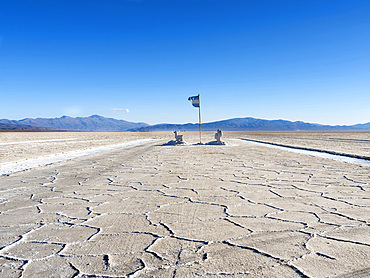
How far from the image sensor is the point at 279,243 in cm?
229

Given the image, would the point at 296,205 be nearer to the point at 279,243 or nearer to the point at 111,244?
the point at 279,243

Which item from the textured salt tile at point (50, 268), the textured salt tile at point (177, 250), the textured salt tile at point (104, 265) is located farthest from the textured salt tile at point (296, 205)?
the textured salt tile at point (50, 268)

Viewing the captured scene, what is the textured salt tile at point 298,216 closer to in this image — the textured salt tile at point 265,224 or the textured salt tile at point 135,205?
the textured salt tile at point 265,224

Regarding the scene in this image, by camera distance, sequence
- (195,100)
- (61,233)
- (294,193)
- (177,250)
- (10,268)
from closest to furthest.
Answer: (10,268) → (177,250) → (61,233) → (294,193) → (195,100)

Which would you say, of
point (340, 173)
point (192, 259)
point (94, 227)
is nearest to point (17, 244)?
point (94, 227)

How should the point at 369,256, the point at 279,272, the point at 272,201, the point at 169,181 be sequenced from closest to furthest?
the point at 279,272 → the point at 369,256 → the point at 272,201 → the point at 169,181

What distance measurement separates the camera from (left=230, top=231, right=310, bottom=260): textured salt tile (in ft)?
6.91

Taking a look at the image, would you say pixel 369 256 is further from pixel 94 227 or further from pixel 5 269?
pixel 5 269

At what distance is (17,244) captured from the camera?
235 cm

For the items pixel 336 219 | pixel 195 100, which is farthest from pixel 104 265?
pixel 195 100

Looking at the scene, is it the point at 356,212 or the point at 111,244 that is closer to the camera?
the point at 111,244

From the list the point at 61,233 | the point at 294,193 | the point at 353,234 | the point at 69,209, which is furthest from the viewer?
the point at 294,193

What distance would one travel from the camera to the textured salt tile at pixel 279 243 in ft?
6.91

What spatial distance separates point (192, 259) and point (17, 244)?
4.78ft
